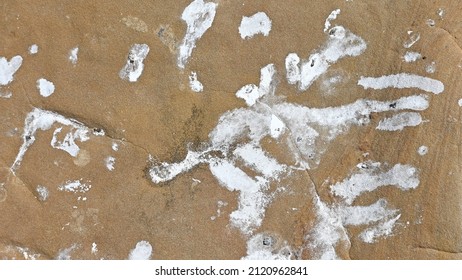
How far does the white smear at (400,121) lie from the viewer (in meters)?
6.26

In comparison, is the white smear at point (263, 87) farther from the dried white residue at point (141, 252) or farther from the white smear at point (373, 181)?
the dried white residue at point (141, 252)

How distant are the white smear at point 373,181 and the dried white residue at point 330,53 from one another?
5.70ft

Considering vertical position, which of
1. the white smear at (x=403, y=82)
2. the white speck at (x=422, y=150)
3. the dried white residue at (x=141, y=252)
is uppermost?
the white smear at (x=403, y=82)

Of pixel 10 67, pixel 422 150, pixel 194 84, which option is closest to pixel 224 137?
pixel 194 84

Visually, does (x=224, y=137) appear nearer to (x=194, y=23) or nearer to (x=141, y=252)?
(x=194, y=23)

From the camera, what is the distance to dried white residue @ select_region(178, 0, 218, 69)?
6.27 m

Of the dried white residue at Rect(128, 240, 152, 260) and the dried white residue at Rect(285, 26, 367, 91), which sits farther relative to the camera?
the dried white residue at Rect(285, 26, 367, 91)

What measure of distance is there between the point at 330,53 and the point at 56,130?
4774 mm

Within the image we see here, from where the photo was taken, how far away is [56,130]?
6.20 metres

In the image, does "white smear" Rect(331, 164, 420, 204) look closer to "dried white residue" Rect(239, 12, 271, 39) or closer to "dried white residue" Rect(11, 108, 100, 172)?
"dried white residue" Rect(239, 12, 271, 39)

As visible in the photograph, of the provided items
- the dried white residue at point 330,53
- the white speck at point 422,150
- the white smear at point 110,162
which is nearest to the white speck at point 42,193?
the white smear at point 110,162

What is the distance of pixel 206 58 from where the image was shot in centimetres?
627

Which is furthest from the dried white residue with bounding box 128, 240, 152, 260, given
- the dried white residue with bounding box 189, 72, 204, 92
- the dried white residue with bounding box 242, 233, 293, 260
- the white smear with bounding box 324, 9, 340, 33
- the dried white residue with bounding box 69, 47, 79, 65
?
the white smear with bounding box 324, 9, 340, 33

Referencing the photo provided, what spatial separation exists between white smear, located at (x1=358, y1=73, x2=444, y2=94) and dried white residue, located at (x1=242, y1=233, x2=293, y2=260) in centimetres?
300
